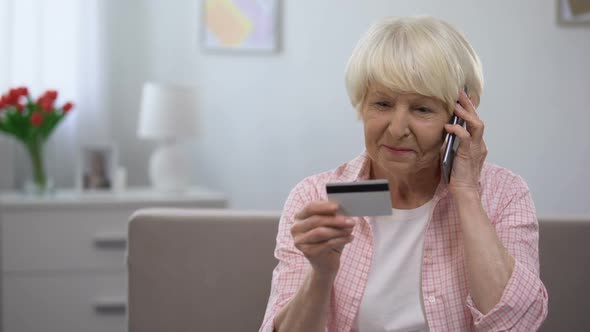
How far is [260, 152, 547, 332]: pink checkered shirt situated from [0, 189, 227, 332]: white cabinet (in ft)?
4.95

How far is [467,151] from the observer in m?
1.31

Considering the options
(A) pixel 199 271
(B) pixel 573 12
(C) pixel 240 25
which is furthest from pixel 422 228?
(C) pixel 240 25

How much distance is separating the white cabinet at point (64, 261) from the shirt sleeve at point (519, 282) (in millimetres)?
1699

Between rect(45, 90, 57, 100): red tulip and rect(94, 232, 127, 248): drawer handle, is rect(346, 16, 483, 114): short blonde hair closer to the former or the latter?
rect(94, 232, 127, 248): drawer handle

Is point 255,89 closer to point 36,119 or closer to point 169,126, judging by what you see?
point 169,126

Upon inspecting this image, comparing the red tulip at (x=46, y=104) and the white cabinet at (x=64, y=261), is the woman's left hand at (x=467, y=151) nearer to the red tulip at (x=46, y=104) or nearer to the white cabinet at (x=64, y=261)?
the white cabinet at (x=64, y=261)

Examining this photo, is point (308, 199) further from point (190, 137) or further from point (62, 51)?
point (62, 51)

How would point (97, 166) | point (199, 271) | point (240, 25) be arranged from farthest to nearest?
1. point (240, 25)
2. point (97, 166)
3. point (199, 271)

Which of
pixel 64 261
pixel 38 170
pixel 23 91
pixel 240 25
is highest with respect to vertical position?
pixel 240 25

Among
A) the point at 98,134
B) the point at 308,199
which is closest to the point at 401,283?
the point at 308,199

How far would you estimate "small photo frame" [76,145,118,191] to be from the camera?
296 centimetres

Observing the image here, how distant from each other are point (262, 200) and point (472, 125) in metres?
2.00

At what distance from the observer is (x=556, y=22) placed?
7.98 feet

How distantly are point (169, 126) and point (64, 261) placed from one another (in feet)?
2.05
